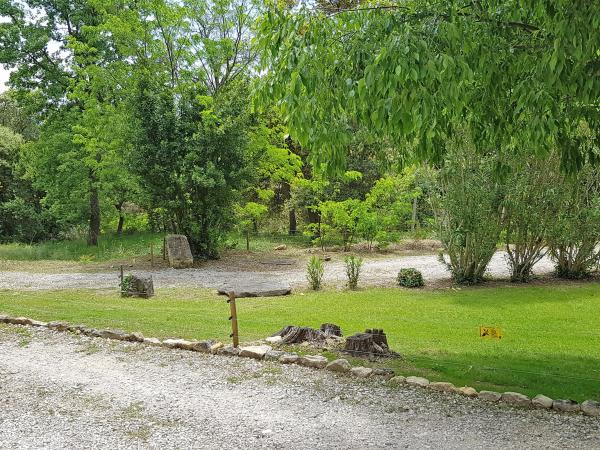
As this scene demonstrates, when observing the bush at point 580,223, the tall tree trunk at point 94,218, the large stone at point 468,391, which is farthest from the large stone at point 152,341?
the tall tree trunk at point 94,218

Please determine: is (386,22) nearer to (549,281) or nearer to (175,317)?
(175,317)

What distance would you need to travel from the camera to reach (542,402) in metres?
4.94

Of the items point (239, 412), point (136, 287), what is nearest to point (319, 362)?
point (239, 412)

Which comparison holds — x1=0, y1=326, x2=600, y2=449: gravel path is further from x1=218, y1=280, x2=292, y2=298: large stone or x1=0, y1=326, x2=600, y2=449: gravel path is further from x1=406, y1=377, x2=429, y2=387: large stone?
x1=218, y1=280, x2=292, y2=298: large stone

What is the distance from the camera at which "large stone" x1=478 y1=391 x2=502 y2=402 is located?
202 inches

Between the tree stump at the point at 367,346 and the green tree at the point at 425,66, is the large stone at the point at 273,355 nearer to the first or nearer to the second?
the tree stump at the point at 367,346

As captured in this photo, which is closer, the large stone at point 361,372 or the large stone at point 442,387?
the large stone at point 442,387

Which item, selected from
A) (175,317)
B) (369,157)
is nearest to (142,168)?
(175,317)

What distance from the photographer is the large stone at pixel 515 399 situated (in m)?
4.99

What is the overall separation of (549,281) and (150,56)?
604 inches

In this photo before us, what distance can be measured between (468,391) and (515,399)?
411 mm

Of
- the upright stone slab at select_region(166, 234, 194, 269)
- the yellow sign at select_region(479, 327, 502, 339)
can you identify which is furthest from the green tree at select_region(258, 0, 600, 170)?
the upright stone slab at select_region(166, 234, 194, 269)

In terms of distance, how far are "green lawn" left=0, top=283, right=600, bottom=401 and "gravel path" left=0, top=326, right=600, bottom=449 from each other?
874 mm

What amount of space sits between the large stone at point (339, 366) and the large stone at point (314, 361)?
0.09 m
